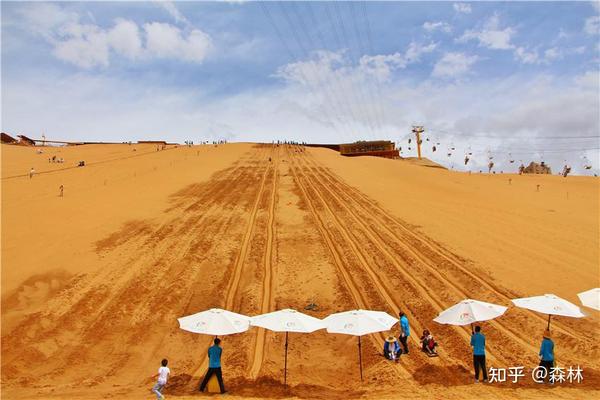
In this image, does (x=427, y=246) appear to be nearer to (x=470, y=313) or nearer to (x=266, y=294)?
(x=266, y=294)

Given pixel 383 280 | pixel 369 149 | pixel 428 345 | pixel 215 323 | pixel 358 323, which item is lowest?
pixel 428 345

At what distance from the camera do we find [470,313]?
12.3 meters

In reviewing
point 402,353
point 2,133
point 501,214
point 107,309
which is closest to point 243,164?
point 501,214

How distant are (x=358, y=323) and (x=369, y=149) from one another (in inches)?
2877

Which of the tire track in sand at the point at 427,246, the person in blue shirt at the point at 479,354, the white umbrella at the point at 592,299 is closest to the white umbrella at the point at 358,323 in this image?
the person in blue shirt at the point at 479,354

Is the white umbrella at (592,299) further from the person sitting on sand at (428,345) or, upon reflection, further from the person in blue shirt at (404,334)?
the person in blue shirt at (404,334)

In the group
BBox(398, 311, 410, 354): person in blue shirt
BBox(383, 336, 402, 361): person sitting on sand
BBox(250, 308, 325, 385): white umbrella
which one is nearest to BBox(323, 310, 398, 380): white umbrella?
BBox(250, 308, 325, 385): white umbrella

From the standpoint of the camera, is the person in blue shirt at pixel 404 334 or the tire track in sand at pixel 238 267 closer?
the person in blue shirt at pixel 404 334

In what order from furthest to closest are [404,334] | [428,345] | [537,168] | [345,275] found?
1. [537,168]
2. [345,275]
3. [404,334]
4. [428,345]

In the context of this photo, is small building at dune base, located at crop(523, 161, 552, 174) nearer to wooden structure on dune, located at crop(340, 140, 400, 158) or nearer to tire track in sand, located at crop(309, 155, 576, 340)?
wooden structure on dune, located at crop(340, 140, 400, 158)

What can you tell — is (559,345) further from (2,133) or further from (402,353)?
(2,133)

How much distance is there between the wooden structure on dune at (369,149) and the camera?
8231cm

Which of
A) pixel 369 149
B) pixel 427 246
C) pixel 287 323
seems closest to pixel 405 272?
pixel 427 246

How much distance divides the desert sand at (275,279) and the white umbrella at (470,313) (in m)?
1.64
